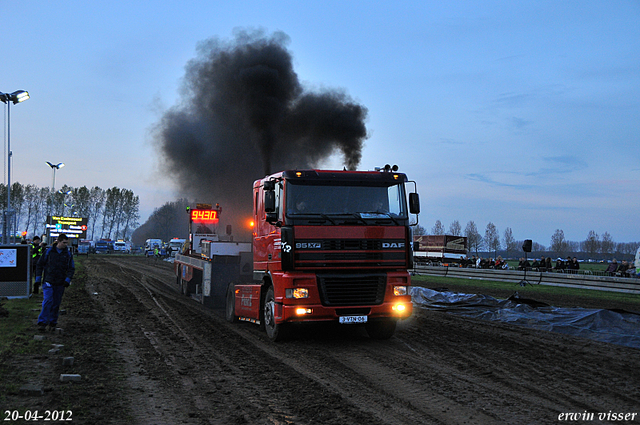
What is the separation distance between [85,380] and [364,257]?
4.76 m

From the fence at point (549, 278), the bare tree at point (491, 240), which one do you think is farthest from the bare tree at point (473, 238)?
the fence at point (549, 278)

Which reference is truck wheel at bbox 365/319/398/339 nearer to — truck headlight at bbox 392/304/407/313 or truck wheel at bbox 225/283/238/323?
truck headlight at bbox 392/304/407/313

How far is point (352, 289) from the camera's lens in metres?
9.25

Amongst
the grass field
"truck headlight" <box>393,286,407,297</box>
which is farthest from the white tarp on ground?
"truck headlight" <box>393,286,407,297</box>

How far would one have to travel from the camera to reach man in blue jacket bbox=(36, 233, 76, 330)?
33.9 ft

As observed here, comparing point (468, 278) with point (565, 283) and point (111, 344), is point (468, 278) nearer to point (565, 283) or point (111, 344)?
point (565, 283)

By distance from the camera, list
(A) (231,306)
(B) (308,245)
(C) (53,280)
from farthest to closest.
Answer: (A) (231,306), (C) (53,280), (B) (308,245)

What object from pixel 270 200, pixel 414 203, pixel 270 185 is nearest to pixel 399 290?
pixel 414 203

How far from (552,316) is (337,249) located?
6.05 metres

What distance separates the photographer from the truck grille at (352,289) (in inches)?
359

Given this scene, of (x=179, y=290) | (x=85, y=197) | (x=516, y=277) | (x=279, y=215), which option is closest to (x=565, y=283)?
(x=516, y=277)

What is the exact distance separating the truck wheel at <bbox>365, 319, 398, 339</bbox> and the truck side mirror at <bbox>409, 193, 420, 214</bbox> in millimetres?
2070

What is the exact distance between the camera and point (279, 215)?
9.38m

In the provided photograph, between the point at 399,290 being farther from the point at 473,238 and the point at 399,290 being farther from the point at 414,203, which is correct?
the point at 473,238
